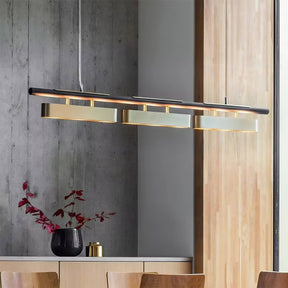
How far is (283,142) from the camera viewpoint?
268 inches

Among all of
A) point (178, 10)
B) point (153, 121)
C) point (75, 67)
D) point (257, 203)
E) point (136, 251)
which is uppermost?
point (178, 10)

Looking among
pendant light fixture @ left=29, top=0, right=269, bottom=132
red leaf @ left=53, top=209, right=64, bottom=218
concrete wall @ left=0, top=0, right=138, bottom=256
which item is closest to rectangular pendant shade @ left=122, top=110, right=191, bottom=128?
pendant light fixture @ left=29, top=0, right=269, bottom=132

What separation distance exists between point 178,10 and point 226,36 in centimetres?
59

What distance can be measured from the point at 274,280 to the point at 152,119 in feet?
4.55

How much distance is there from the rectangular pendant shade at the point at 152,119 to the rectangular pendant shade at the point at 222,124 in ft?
0.40

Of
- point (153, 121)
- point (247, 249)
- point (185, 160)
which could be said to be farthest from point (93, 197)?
point (153, 121)

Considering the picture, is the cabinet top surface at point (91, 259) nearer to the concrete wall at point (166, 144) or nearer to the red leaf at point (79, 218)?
the concrete wall at point (166, 144)

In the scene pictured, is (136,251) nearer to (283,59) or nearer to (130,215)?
(130,215)

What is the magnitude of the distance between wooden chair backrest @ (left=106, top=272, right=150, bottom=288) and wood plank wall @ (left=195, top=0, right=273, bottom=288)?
99 centimetres

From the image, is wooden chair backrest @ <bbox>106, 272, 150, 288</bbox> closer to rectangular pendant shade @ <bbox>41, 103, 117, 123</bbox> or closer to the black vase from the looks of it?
the black vase

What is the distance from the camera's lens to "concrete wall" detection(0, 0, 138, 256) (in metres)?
6.76

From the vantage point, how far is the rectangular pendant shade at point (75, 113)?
496 cm

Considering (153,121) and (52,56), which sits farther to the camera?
(52,56)

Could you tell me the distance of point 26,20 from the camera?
6922 mm
